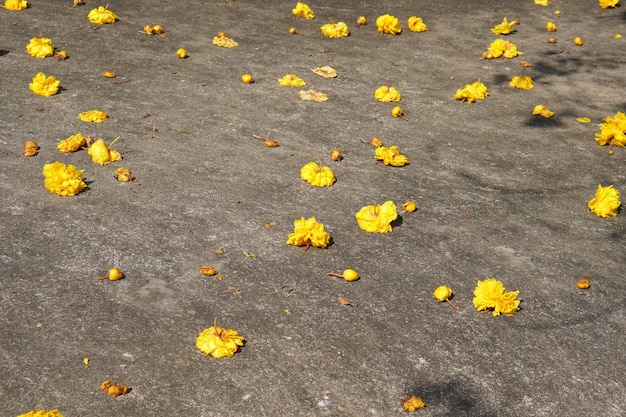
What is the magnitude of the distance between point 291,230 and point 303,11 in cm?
382

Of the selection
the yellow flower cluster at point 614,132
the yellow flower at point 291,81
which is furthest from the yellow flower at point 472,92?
the yellow flower at point 291,81

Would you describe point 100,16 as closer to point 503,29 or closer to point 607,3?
point 503,29

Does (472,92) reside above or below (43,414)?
below

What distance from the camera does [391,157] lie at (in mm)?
5422

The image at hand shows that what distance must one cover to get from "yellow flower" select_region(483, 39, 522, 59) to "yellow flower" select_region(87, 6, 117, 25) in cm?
350

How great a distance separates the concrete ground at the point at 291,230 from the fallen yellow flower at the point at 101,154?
55 millimetres

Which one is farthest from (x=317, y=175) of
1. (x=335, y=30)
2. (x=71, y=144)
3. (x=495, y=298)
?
(x=335, y=30)

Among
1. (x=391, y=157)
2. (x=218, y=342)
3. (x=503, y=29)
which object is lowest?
(x=503, y=29)

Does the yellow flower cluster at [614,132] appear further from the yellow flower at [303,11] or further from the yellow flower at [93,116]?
the yellow flower at [93,116]

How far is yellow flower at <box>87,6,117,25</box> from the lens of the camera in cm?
741

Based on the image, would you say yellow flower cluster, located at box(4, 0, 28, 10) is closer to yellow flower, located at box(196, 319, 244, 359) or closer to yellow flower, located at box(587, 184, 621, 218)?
yellow flower, located at box(196, 319, 244, 359)

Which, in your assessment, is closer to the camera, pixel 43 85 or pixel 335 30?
pixel 43 85

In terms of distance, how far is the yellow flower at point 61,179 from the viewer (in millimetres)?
4786

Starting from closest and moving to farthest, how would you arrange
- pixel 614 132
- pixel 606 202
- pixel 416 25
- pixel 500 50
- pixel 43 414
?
pixel 43 414
pixel 606 202
pixel 614 132
pixel 500 50
pixel 416 25
